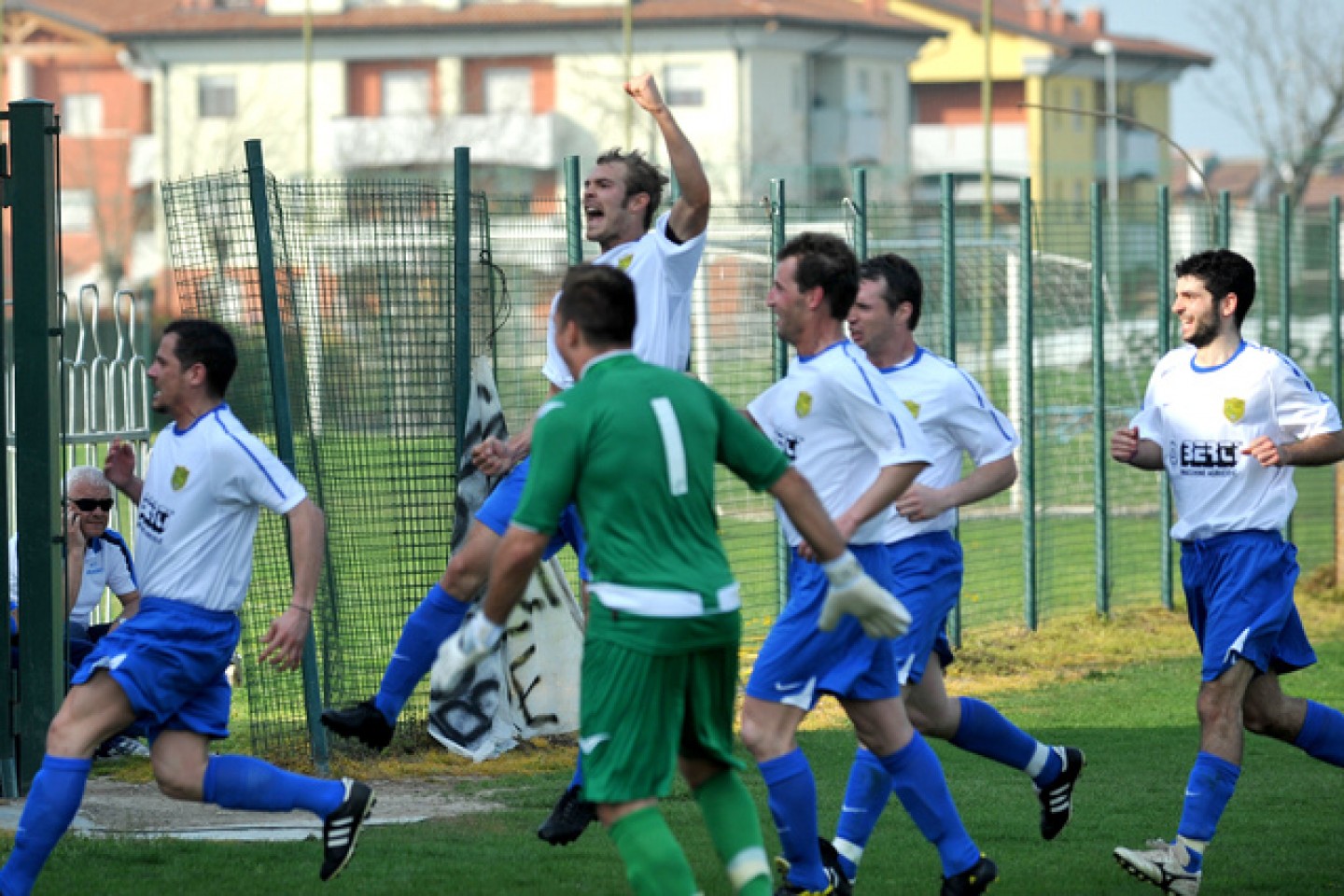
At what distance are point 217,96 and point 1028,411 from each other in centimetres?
5086

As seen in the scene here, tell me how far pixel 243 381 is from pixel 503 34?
53051 millimetres

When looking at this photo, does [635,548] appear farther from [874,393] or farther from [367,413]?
[367,413]

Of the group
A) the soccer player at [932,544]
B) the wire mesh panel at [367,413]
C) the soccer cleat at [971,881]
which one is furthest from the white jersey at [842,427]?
the wire mesh panel at [367,413]

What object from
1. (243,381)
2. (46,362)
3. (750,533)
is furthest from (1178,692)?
(46,362)

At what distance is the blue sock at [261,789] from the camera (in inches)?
256

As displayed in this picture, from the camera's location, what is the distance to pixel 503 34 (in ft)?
202

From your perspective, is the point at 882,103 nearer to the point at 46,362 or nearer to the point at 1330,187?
the point at 1330,187

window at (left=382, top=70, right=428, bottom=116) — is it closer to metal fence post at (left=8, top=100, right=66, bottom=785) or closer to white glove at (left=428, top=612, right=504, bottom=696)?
metal fence post at (left=8, top=100, right=66, bottom=785)

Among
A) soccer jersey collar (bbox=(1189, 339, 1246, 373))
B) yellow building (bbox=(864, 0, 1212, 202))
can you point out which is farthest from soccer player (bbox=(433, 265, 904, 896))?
yellow building (bbox=(864, 0, 1212, 202))

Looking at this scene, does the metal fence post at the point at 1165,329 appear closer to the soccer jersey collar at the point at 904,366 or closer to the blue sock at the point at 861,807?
the soccer jersey collar at the point at 904,366

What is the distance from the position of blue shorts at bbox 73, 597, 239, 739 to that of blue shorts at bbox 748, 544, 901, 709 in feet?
5.45

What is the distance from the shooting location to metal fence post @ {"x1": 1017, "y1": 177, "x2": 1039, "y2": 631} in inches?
538

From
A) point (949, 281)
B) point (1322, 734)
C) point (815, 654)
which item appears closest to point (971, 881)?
point (815, 654)

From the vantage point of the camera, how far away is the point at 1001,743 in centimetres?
738
